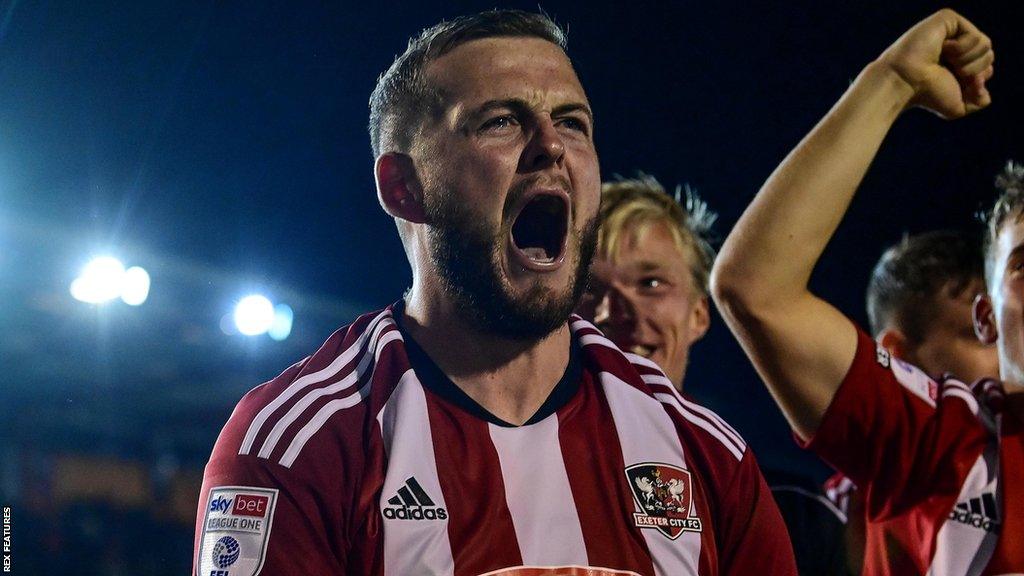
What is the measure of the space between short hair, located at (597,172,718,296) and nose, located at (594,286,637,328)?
0.28 feet

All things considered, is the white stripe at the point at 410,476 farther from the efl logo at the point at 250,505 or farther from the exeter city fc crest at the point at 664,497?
the exeter city fc crest at the point at 664,497

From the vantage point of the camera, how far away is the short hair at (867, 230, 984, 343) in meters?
2.48

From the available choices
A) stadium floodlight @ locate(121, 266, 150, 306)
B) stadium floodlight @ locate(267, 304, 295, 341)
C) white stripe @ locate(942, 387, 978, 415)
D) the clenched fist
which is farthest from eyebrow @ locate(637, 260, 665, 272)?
stadium floodlight @ locate(121, 266, 150, 306)

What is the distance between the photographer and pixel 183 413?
468cm

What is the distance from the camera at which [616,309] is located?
7.48 ft

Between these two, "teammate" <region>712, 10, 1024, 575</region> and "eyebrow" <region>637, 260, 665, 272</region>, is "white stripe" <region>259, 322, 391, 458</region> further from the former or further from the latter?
"eyebrow" <region>637, 260, 665, 272</region>

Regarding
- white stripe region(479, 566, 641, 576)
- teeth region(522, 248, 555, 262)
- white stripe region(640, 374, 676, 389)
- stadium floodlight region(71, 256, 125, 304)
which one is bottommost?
white stripe region(479, 566, 641, 576)

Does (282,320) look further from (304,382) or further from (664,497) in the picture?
(664,497)

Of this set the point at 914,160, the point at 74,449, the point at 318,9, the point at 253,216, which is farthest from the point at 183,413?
the point at 914,160

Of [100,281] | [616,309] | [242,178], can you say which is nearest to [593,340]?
[616,309]

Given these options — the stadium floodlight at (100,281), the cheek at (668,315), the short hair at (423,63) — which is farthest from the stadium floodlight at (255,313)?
the short hair at (423,63)

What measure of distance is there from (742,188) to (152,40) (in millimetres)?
2496

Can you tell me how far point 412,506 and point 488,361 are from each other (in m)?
0.24

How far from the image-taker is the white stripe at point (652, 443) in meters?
1.25
